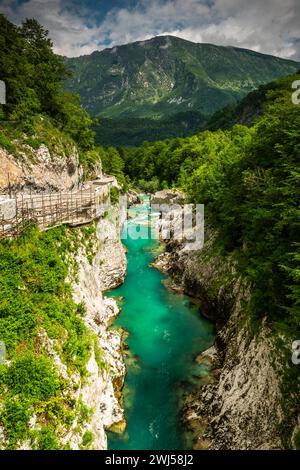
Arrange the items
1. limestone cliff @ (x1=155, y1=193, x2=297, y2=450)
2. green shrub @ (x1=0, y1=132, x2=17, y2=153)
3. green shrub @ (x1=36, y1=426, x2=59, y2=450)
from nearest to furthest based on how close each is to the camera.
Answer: green shrub @ (x1=36, y1=426, x2=59, y2=450) → limestone cliff @ (x1=155, y1=193, x2=297, y2=450) → green shrub @ (x1=0, y1=132, x2=17, y2=153)

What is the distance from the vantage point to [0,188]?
24.6 metres

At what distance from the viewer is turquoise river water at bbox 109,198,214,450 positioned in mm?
16812

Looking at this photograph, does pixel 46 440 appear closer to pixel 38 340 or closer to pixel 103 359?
pixel 38 340

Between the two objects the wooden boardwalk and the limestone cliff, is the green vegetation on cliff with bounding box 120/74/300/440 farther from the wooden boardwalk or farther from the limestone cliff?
the wooden boardwalk

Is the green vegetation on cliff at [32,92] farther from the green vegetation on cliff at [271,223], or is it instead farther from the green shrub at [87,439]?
the green shrub at [87,439]

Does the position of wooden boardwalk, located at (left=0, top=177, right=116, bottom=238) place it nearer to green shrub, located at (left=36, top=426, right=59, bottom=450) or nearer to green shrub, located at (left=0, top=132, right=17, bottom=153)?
green shrub, located at (left=0, top=132, right=17, bottom=153)

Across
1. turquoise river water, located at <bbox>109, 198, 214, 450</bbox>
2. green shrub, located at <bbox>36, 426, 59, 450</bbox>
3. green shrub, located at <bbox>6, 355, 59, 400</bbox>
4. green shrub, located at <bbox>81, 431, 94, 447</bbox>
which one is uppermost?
green shrub, located at <bbox>6, 355, 59, 400</bbox>

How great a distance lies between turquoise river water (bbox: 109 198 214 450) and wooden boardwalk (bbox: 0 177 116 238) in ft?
31.5

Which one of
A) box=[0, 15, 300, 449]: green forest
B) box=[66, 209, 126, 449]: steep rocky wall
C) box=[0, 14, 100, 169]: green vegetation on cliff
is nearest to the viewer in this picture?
box=[0, 15, 300, 449]: green forest

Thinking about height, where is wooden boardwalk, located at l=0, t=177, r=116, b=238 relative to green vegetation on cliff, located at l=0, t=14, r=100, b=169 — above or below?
below

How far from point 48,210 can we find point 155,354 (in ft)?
42.9

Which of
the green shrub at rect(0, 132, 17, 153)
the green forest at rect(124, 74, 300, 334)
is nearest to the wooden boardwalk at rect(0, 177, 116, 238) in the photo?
the green shrub at rect(0, 132, 17, 153)

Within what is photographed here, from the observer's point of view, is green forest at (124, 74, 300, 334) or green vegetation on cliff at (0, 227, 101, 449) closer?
green vegetation on cliff at (0, 227, 101, 449)
